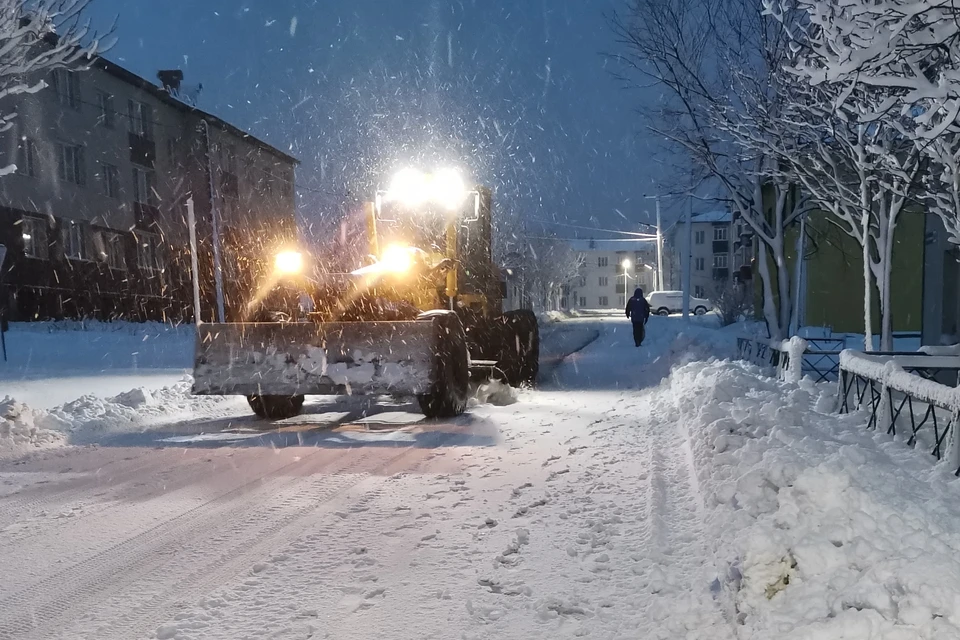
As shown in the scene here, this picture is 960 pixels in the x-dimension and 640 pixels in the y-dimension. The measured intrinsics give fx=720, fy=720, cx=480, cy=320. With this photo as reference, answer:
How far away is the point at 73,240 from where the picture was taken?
26.6 metres

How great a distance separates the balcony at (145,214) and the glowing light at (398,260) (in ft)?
79.2

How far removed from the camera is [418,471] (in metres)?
6.19

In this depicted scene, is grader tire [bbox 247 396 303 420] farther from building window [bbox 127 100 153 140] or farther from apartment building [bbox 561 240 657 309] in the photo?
apartment building [bbox 561 240 657 309]

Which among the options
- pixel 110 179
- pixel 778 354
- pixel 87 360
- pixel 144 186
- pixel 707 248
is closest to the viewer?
pixel 778 354

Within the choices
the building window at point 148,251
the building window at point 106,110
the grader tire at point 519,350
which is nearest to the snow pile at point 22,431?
the grader tire at point 519,350

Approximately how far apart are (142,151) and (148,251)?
4.36 meters

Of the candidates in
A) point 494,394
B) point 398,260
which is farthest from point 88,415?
point 494,394

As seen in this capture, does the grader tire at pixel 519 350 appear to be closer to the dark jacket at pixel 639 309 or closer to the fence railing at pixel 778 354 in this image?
the fence railing at pixel 778 354

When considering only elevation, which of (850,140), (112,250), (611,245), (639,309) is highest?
(611,245)

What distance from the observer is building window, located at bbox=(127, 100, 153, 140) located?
30.9 meters

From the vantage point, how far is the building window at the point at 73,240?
1023 inches

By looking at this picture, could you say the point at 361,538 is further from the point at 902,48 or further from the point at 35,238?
the point at 35,238

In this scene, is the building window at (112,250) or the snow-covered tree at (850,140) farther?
the building window at (112,250)

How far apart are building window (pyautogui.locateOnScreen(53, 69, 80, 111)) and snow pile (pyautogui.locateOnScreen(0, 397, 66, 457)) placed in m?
22.3
